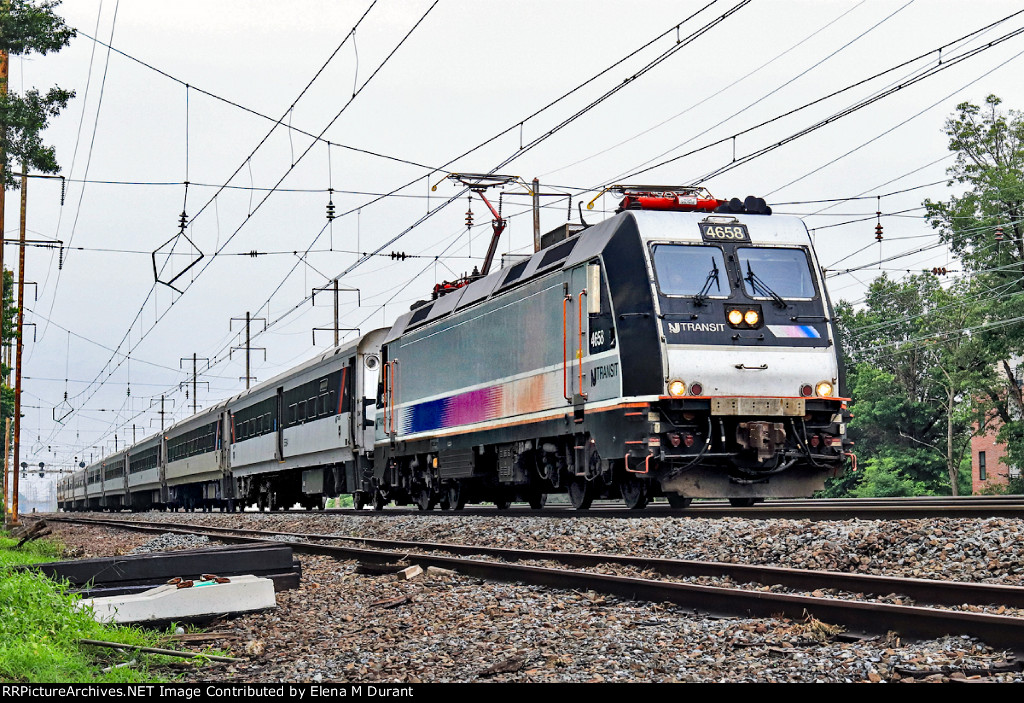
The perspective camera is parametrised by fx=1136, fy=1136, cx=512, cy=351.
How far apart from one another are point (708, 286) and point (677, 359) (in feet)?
3.84

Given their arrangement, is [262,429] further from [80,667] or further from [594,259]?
[80,667]

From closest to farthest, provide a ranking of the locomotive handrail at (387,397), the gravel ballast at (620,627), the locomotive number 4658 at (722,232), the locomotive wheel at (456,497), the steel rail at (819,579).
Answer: the gravel ballast at (620,627) → the steel rail at (819,579) → the locomotive number 4658 at (722,232) → the locomotive wheel at (456,497) → the locomotive handrail at (387,397)

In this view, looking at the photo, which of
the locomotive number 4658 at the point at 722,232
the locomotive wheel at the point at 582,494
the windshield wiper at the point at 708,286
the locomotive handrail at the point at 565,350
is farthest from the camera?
the locomotive wheel at the point at 582,494

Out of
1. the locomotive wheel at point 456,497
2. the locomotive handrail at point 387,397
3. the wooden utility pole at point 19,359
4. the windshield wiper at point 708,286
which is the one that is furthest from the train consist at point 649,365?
the wooden utility pole at point 19,359

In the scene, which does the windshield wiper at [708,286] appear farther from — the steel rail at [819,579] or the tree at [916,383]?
the tree at [916,383]

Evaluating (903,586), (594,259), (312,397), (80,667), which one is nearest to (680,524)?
(594,259)

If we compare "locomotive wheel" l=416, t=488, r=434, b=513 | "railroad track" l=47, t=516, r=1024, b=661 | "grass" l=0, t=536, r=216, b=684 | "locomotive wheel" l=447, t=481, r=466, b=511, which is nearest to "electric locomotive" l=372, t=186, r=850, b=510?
Result: "railroad track" l=47, t=516, r=1024, b=661

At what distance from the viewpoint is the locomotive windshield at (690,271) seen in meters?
13.5

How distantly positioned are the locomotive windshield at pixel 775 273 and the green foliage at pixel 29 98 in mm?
14380

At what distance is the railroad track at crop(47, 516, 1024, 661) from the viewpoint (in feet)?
19.8

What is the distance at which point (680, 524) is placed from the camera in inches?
479

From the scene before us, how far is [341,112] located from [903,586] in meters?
12.9

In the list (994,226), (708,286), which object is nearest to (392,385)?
(708,286)

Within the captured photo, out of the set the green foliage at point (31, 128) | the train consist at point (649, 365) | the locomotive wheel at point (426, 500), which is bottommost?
the locomotive wheel at point (426, 500)
